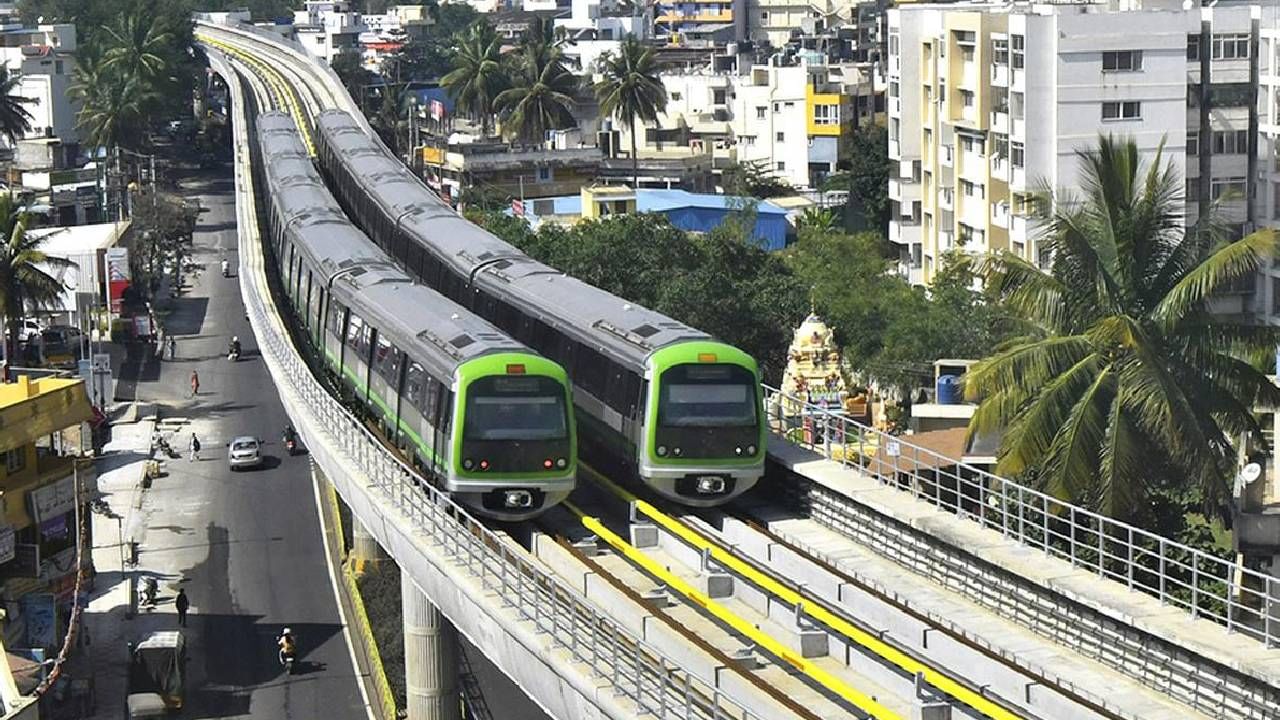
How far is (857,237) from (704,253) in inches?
435

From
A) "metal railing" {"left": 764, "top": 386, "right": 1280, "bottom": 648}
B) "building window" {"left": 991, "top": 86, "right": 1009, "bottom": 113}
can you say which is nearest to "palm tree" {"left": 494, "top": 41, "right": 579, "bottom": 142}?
"building window" {"left": 991, "top": 86, "right": 1009, "bottom": 113}

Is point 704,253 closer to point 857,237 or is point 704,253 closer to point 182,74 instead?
point 857,237

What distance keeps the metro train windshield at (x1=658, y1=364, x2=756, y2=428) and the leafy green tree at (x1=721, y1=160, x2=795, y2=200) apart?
65868 mm

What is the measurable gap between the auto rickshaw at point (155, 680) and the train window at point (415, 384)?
961 cm

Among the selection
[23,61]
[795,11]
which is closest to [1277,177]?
[23,61]

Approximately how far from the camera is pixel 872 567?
101 feet

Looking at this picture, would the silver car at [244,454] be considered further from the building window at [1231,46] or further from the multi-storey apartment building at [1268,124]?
the building window at [1231,46]

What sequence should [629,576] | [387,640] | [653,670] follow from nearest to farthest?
[653,670] < [629,576] < [387,640]

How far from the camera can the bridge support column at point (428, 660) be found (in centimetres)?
3847

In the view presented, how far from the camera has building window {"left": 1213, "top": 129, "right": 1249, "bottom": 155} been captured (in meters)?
64.6

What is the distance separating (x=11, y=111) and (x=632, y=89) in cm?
2967

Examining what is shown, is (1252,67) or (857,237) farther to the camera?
(857,237)

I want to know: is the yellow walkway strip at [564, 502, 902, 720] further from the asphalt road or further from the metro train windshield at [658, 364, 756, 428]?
the asphalt road

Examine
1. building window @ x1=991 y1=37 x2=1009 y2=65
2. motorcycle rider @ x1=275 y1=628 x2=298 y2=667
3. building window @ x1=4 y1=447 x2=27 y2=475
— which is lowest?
motorcycle rider @ x1=275 y1=628 x2=298 y2=667
